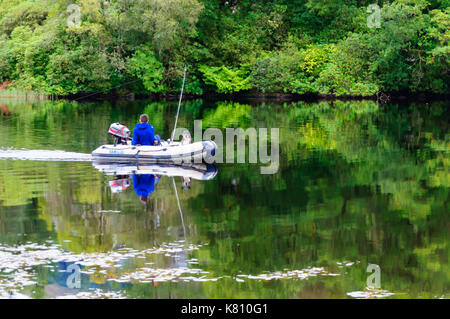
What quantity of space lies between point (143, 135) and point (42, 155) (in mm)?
2908

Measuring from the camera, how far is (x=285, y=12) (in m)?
54.5

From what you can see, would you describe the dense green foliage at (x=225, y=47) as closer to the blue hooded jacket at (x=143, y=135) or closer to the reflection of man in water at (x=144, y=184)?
the blue hooded jacket at (x=143, y=135)

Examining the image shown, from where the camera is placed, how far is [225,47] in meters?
51.7

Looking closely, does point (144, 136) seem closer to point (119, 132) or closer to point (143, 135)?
point (143, 135)

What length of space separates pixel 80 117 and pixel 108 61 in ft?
51.9

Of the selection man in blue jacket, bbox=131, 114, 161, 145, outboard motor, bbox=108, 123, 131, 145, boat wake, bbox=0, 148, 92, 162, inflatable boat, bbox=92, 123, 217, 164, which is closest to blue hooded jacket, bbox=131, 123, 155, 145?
man in blue jacket, bbox=131, 114, 161, 145

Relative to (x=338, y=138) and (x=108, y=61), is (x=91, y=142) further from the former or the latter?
(x=108, y=61)

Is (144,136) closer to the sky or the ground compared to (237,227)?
closer to the sky

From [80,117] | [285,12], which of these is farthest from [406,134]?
[285,12]

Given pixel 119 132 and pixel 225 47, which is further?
pixel 225 47

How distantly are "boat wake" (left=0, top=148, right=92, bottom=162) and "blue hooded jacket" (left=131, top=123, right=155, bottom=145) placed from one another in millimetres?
1414

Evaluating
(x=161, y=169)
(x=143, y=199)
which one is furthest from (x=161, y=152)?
(x=143, y=199)

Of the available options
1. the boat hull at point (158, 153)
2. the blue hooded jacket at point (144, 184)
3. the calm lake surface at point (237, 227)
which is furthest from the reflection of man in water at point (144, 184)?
the boat hull at point (158, 153)
